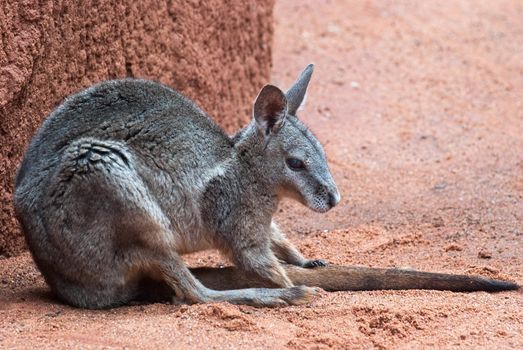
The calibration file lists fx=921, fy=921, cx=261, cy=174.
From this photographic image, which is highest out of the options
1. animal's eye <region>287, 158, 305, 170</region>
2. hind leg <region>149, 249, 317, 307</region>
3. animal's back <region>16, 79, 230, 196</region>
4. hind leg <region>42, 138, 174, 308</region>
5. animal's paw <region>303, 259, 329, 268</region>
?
animal's back <region>16, 79, 230, 196</region>

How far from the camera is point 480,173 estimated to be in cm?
906

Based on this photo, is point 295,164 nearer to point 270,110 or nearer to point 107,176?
point 270,110

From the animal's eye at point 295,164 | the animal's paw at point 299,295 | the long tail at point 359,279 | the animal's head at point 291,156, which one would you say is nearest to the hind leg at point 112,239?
the animal's paw at point 299,295

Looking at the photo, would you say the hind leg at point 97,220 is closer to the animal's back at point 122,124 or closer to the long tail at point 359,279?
the animal's back at point 122,124

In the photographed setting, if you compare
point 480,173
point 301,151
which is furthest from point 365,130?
point 301,151

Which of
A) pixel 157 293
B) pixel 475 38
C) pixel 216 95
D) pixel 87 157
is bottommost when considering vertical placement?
pixel 157 293

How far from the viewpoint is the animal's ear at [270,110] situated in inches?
237

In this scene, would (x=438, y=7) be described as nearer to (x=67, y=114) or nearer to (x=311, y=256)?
(x=311, y=256)

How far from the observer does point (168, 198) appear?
231 inches

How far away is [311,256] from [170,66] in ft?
7.36

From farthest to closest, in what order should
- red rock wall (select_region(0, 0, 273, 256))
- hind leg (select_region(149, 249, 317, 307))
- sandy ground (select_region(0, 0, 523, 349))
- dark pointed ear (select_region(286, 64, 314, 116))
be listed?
red rock wall (select_region(0, 0, 273, 256)) → dark pointed ear (select_region(286, 64, 314, 116)) → hind leg (select_region(149, 249, 317, 307)) → sandy ground (select_region(0, 0, 523, 349))

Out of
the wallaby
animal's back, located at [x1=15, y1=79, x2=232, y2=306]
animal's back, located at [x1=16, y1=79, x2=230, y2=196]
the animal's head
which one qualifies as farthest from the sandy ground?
animal's back, located at [x1=16, y1=79, x2=230, y2=196]

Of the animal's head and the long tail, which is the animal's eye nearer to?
the animal's head

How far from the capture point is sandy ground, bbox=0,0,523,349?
5.28 meters
